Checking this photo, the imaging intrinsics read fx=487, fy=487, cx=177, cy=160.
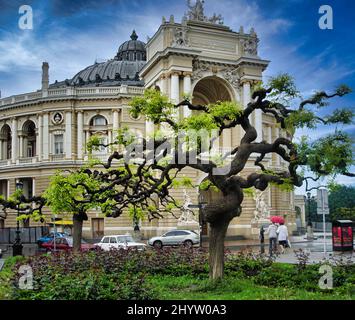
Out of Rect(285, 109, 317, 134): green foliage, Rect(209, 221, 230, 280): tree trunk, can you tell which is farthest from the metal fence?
Rect(285, 109, 317, 134): green foliage

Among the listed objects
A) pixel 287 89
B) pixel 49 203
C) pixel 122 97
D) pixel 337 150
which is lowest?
pixel 49 203

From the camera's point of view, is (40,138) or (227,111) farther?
(40,138)

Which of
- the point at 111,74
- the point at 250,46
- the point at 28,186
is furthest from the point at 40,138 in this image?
the point at 250,46

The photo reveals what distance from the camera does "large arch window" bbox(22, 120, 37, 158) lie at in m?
61.0

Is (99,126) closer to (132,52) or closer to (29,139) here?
(29,139)

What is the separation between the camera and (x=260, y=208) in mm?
48594

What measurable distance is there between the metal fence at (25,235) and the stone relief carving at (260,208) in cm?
2074

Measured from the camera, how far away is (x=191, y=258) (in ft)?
60.7

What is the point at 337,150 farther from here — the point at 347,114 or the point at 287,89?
the point at 287,89

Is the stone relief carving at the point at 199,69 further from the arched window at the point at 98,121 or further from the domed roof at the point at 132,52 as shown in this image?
the domed roof at the point at 132,52

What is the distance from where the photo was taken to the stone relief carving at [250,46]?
49.2 m

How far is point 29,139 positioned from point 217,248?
5190 cm

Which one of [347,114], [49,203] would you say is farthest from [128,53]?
[347,114]
